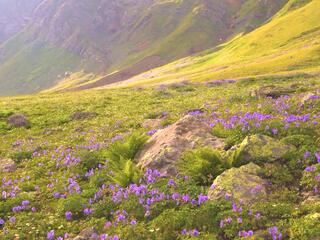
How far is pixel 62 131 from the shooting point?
24734 mm

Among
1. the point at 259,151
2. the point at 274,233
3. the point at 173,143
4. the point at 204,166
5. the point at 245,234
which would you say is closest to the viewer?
the point at 274,233

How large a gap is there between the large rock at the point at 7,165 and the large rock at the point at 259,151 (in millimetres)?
9329

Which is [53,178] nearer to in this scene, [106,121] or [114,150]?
[114,150]

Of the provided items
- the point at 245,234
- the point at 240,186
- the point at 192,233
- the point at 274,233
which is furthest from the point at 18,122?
the point at 274,233

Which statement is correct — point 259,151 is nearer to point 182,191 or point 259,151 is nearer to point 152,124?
point 182,191

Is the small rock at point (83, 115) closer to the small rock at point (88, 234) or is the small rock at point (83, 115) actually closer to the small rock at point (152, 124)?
the small rock at point (152, 124)

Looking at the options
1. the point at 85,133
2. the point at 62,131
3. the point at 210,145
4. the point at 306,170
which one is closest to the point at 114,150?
the point at 210,145

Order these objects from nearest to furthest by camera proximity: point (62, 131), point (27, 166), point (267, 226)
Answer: point (267, 226)
point (27, 166)
point (62, 131)

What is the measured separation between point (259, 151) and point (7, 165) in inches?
409

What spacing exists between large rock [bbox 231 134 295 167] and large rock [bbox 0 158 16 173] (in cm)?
933

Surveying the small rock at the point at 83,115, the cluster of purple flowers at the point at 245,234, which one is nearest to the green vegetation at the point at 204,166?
the cluster of purple flowers at the point at 245,234

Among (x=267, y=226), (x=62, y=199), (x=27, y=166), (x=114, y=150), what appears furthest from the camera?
(x=27, y=166)

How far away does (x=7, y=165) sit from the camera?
666 inches

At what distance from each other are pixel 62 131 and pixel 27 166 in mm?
8315
